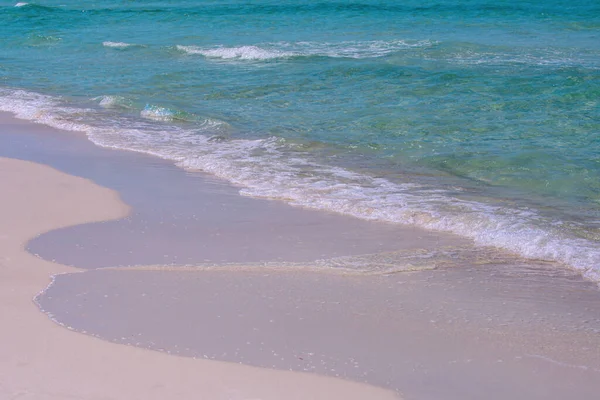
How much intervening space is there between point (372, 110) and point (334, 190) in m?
3.96

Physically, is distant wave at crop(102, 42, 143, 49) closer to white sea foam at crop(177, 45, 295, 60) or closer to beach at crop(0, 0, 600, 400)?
white sea foam at crop(177, 45, 295, 60)

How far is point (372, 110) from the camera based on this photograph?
35.0 feet

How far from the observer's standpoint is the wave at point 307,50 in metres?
16.1

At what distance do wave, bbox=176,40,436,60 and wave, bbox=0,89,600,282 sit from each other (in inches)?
244

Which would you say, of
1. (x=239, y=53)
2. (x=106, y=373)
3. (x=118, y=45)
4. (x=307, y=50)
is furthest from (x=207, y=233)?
(x=118, y=45)

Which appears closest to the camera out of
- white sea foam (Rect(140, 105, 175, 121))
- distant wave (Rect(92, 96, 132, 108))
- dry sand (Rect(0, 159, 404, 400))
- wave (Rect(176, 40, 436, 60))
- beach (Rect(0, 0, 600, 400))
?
dry sand (Rect(0, 159, 404, 400))

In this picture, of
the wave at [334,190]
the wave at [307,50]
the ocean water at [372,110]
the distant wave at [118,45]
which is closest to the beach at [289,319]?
the wave at [334,190]

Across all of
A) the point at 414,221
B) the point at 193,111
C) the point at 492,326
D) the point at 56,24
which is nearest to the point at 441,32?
the point at 193,111

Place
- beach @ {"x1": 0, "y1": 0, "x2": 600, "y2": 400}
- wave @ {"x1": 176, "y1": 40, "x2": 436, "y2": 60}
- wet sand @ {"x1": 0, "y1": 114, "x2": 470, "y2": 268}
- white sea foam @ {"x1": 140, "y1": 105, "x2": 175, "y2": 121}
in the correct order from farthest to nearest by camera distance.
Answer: wave @ {"x1": 176, "y1": 40, "x2": 436, "y2": 60} → white sea foam @ {"x1": 140, "y1": 105, "x2": 175, "y2": 121} → wet sand @ {"x1": 0, "y1": 114, "x2": 470, "y2": 268} → beach @ {"x1": 0, "y1": 0, "x2": 600, "y2": 400}

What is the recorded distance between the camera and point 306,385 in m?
3.56

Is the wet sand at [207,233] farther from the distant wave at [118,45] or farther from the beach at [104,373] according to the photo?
the distant wave at [118,45]

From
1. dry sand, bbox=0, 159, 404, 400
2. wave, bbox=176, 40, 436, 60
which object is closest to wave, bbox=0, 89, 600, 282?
dry sand, bbox=0, 159, 404, 400

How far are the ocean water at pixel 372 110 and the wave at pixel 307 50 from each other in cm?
7

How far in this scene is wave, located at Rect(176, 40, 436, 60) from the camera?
634 inches
